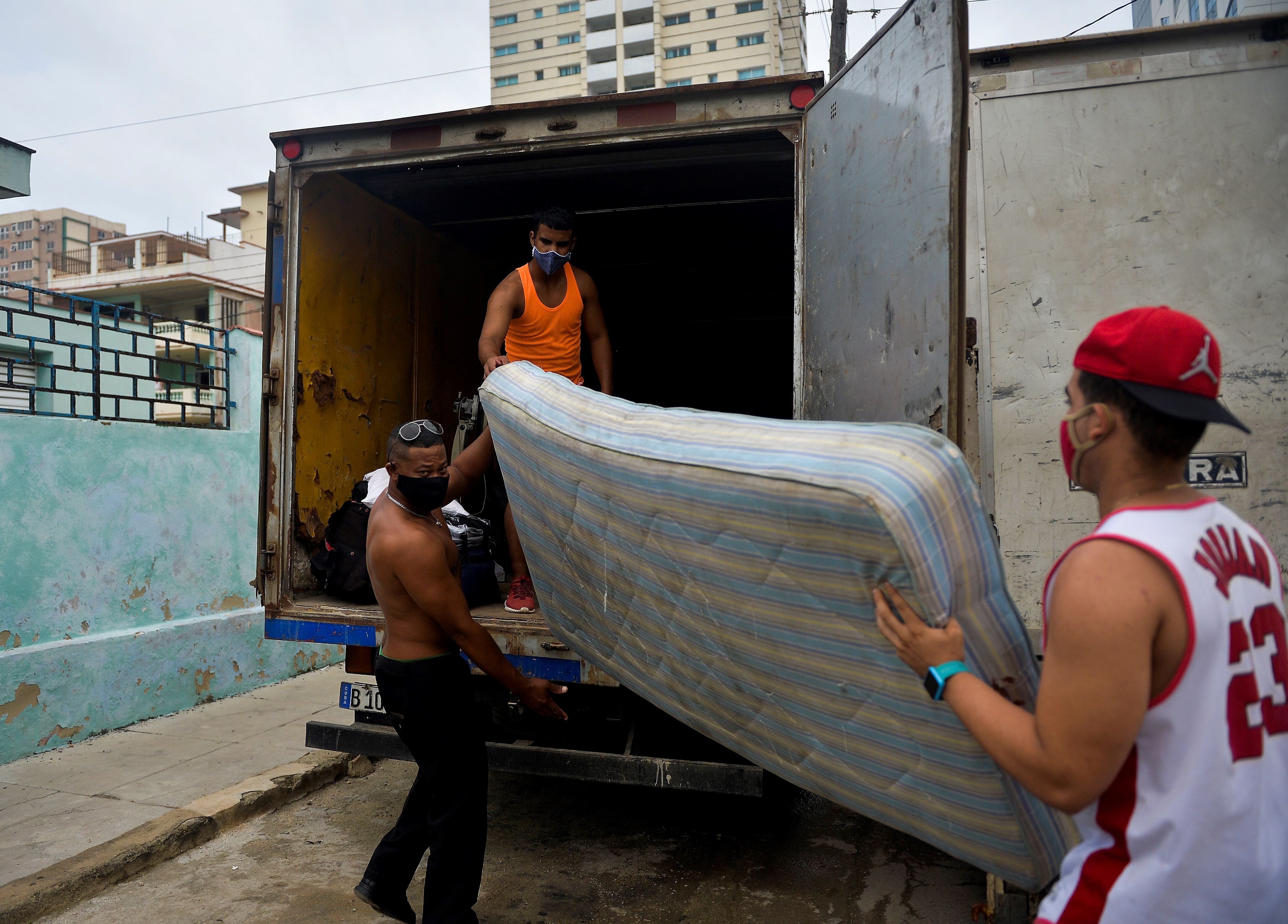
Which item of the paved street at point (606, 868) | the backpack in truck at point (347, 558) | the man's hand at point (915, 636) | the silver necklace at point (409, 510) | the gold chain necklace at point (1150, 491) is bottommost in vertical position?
the paved street at point (606, 868)

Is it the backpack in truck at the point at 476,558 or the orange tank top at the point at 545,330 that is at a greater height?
the orange tank top at the point at 545,330

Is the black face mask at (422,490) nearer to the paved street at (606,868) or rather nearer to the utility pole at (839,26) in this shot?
the paved street at (606,868)

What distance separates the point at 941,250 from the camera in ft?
7.95

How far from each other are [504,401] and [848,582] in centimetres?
112

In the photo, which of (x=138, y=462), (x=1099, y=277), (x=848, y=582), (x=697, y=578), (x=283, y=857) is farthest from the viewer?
(x=138, y=462)

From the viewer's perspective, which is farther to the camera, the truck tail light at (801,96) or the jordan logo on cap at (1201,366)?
the truck tail light at (801,96)

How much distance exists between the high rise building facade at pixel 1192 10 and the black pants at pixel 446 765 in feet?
10.3

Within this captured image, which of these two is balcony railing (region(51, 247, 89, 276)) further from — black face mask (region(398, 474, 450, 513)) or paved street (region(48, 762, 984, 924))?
black face mask (region(398, 474, 450, 513))

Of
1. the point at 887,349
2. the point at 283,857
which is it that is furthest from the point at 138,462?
the point at 887,349

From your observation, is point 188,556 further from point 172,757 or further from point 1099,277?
point 1099,277

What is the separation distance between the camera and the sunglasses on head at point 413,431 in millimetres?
2752

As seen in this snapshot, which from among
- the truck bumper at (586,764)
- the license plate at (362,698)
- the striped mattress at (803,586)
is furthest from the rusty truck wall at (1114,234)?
the license plate at (362,698)

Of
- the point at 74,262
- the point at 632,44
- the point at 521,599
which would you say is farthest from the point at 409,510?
the point at 632,44

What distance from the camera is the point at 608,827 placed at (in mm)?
3963
